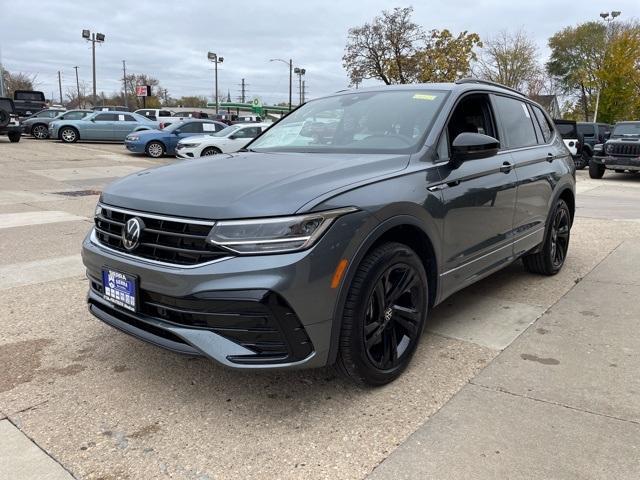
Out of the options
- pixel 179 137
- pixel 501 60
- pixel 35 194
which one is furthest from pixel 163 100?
pixel 35 194

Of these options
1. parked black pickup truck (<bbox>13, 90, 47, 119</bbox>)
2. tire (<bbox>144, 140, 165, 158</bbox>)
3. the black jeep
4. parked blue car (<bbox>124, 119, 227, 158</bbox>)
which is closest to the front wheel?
the black jeep

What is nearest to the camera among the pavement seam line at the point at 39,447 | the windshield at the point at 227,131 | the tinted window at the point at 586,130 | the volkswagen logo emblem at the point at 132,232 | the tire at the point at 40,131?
the pavement seam line at the point at 39,447

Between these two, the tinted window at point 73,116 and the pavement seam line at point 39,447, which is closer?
the pavement seam line at point 39,447

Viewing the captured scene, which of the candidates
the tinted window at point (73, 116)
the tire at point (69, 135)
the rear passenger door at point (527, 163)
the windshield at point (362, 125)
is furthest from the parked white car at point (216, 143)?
the windshield at point (362, 125)

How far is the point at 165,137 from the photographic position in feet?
66.1

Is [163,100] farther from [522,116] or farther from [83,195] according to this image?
[522,116]

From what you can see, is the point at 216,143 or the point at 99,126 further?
the point at 99,126

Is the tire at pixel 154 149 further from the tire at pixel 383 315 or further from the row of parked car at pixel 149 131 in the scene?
the tire at pixel 383 315

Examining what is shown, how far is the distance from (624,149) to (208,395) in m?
17.2

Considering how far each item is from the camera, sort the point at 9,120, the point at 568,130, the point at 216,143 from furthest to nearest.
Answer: the point at 9,120, the point at 568,130, the point at 216,143

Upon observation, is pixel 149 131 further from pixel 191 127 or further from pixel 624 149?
pixel 624 149

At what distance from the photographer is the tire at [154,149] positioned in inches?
797

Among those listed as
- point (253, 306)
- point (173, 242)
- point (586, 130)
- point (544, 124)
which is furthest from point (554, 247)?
point (586, 130)

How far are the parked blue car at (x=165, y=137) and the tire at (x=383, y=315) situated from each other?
18.3 metres
